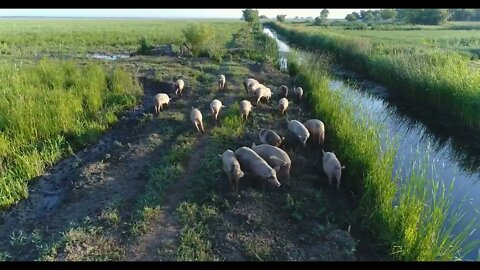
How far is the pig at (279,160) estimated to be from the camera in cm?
761

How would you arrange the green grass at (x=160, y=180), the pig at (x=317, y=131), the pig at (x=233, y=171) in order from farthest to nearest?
the pig at (x=317, y=131)
the pig at (x=233, y=171)
the green grass at (x=160, y=180)

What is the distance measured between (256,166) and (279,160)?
61 cm

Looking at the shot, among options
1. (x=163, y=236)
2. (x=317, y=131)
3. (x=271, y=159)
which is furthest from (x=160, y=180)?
(x=317, y=131)

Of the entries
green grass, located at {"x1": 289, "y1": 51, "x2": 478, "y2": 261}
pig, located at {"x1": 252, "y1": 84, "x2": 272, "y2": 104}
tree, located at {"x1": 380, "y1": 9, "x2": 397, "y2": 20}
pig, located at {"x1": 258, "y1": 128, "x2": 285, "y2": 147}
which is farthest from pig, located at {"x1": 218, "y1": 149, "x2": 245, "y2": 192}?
tree, located at {"x1": 380, "y1": 9, "x2": 397, "y2": 20}

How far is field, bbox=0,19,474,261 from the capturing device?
18.0 ft

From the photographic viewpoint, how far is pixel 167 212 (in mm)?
6348

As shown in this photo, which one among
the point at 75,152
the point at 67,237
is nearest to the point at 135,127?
the point at 75,152

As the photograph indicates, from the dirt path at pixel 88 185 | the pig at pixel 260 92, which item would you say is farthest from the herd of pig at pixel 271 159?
the pig at pixel 260 92

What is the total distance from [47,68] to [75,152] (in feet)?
21.4

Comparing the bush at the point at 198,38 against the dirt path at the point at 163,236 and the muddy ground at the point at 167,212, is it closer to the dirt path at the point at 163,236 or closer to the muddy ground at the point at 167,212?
the muddy ground at the point at 167,212

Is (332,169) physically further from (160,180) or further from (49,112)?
(49,112)

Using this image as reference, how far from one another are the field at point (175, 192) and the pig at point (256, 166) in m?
0.22
